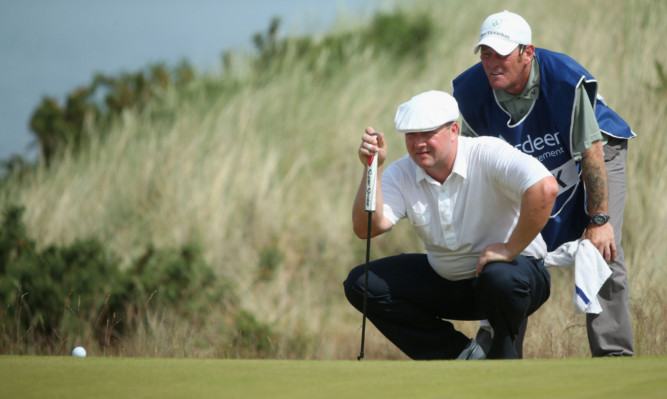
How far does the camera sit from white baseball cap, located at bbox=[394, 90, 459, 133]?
4.03 m

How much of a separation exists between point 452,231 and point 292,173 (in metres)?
6.48

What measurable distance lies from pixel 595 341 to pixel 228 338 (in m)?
3.90

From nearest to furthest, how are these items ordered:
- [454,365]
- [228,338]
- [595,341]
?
[454,365] → [595,341] → [228,338]

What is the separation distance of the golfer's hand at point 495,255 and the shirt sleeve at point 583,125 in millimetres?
675

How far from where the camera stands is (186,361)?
129 inches

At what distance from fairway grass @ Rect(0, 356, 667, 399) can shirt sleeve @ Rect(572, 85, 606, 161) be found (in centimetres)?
139

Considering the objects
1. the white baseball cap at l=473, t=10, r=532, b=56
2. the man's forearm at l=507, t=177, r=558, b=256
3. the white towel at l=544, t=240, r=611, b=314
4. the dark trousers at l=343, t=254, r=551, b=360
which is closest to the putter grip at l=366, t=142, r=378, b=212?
the dark trousers at l=343, t=254, r=551, b=360

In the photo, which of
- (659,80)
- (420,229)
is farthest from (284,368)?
(659,80)

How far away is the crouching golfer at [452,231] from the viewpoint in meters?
3.97

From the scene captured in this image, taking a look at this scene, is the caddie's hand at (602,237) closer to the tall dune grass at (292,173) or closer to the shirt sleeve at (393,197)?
the shirt sleeve at (393,197)

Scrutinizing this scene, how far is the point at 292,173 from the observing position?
1054 cm

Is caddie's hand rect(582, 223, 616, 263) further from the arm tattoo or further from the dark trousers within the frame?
the dark trousers

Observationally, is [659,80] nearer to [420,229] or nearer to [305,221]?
[305,221]

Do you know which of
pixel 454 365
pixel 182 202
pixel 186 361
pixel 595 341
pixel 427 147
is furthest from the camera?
pixel 182 202
